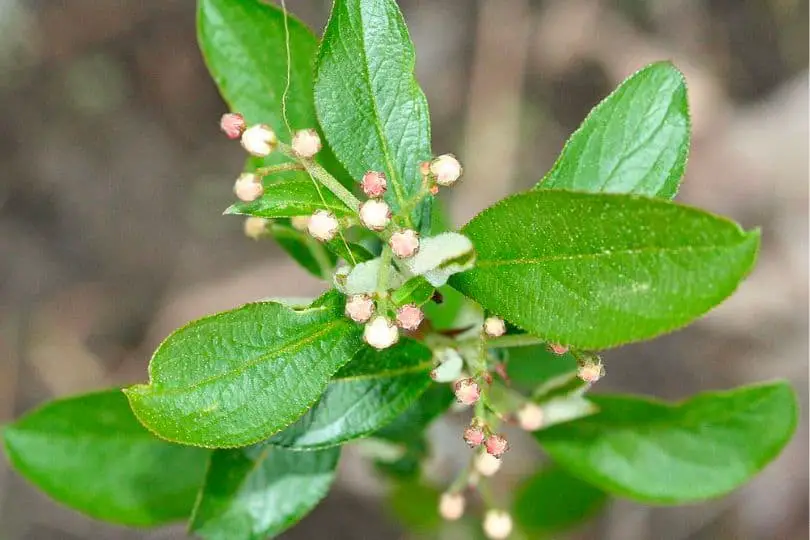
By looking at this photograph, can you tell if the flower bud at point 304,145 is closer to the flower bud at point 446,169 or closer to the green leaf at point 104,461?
the flower bud at point 446,169

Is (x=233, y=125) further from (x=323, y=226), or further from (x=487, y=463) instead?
(x=487, y=463)

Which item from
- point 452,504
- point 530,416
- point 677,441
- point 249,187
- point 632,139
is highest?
point 632,139

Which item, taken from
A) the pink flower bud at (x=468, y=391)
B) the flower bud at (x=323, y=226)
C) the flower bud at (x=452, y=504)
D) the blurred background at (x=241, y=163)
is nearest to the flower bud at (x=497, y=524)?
the flower bud at (x=452, y=504)

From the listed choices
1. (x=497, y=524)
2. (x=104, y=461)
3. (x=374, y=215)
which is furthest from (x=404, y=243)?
(x=104, y=461)

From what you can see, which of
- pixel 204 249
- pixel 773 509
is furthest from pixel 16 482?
pixel 773 509

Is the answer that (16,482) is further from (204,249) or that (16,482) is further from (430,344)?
(430,344)

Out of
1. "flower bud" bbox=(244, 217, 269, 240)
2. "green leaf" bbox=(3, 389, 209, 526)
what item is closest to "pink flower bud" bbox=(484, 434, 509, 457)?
"flower bud" bbox=(244, 217, 269, 240)

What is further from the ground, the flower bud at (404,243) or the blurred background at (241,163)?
the flower bud at (404,243)
